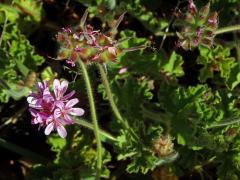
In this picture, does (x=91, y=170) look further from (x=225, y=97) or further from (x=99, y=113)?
(x=225, y=97)

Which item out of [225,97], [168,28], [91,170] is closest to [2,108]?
[91,170]

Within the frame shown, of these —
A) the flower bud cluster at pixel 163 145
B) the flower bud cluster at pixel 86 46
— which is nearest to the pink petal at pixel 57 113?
the flower bud cluster at pixel 86 46

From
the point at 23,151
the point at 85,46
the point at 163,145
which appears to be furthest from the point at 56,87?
the point at 23,151

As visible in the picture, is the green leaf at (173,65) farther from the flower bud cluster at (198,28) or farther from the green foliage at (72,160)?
the green foliage at (72,160)

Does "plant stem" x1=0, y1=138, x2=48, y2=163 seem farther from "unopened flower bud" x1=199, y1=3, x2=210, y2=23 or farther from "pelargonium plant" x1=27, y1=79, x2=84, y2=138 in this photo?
"unopened flower bud" x1=199, y1=3, x2=210, y2=23

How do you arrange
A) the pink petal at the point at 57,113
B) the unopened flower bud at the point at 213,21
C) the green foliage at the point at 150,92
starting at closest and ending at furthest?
the pink petal at the point at 57,113, the unopened flower bud at the point at 213,21, the green foliage at the point at 150,92

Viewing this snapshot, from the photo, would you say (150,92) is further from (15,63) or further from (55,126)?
(15,63)
